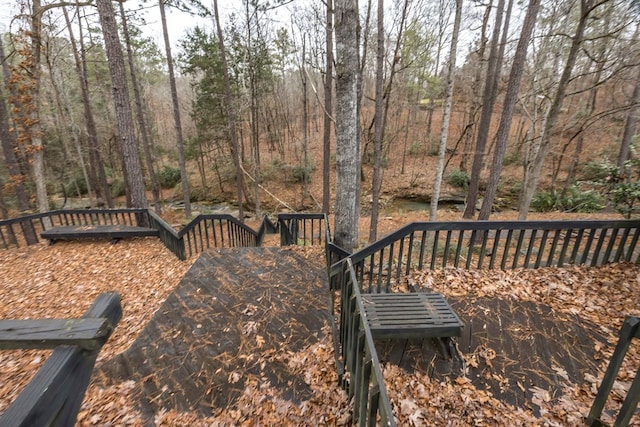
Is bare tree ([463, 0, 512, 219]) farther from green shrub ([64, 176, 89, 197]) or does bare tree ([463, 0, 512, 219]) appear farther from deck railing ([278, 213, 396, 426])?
green shrub ([64, 176, 89, 197])

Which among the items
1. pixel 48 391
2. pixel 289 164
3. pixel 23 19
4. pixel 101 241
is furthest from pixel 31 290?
pixel 289 164

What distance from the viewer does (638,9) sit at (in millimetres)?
5398

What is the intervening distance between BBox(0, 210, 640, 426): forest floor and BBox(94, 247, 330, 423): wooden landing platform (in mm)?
94

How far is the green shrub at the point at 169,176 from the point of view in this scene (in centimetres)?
1994

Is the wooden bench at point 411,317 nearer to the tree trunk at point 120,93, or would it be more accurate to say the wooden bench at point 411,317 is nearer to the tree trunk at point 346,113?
the tree trunk at point 346,113

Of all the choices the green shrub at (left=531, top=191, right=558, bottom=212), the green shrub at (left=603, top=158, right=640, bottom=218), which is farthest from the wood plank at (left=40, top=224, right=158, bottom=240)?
the green shrub at (left=531, top=191, right=558, bottom=212)

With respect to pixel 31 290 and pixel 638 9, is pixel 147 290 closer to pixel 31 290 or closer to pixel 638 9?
pixel 31 290

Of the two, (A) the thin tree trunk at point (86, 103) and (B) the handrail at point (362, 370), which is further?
(A) the thin tree trunk at point (86, 103)

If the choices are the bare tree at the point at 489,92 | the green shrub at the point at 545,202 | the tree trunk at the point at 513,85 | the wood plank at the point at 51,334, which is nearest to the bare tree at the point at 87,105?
the wood plank at the point at 51,334

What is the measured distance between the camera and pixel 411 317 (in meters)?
2.81

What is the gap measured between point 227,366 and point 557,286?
4654mm

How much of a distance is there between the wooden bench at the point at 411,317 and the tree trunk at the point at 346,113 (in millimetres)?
1633

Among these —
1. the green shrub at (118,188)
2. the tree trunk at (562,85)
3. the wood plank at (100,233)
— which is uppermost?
the tree trunk at (562,85)

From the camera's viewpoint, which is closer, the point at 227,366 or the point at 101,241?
the point at 227,366
